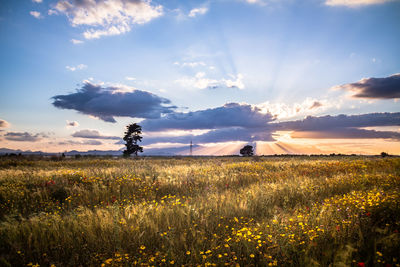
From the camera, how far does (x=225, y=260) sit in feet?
10.2

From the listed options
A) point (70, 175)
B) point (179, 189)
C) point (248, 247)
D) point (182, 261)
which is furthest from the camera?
point (70, 175)

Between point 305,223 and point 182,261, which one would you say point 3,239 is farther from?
point 305,223

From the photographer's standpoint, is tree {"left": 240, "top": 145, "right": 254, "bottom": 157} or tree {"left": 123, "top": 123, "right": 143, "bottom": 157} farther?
tree {"left": 240, "top": 145, "right": 254, "bottom": 157}

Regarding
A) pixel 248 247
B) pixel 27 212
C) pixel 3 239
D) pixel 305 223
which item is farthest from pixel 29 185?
pixel 305 223

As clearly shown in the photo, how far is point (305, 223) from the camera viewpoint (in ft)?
13.5

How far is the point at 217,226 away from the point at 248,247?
1130 mm

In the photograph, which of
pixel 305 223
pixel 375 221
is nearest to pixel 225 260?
pixel 305 223

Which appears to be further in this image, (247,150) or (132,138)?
(247,150)

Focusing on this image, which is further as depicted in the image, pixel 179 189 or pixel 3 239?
pixel 179 189

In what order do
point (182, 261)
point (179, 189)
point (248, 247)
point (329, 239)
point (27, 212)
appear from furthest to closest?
point (179, 189) → point (27, 212) → point (329, 239) → point (248, 247) → point (182, 261)

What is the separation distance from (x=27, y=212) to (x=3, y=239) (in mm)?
3737

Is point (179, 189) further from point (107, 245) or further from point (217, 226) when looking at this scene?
point (107, 245)

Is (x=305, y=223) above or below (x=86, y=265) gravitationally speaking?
above

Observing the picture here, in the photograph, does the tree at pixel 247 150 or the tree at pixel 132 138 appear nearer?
the tree at pixel 132 138
